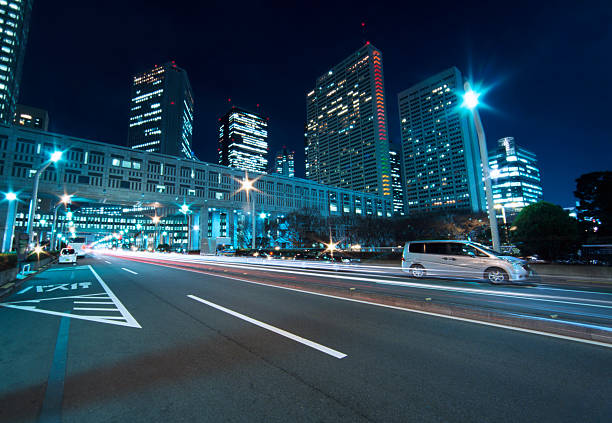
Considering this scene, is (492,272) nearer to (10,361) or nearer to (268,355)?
(268,355)

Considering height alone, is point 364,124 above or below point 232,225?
Result: above

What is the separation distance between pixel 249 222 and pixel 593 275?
3175 inches

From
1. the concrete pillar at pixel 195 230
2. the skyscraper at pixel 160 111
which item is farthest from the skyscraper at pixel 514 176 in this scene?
the skyscraper at pixel 160 111

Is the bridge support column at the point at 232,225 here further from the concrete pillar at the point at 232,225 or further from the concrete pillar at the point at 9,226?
the concrete pillar at the point at 9,226

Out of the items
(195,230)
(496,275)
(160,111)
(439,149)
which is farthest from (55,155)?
(439,149)

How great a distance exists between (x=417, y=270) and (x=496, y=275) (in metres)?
3.65

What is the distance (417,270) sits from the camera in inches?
573

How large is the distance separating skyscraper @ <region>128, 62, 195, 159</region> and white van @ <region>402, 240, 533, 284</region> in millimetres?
162501

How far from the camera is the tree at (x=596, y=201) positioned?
2847 centimetres

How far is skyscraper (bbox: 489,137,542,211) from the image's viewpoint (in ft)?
531

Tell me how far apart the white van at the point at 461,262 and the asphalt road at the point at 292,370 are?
7.40 meters

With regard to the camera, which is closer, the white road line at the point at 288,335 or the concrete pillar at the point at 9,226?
the white road line at the point at 288,335

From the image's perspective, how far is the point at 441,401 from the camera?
9.62ft

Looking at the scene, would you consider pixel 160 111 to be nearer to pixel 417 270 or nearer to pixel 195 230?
pixel 195 230
